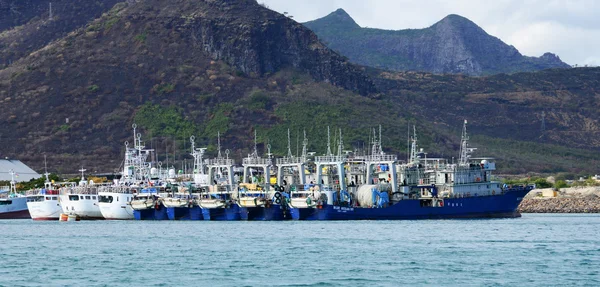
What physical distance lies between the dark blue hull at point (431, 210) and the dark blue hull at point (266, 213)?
187 cm

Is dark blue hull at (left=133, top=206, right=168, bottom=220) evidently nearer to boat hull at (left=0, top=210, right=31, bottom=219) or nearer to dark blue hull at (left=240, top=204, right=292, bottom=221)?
dark blue hull at (left=240, top=204, right=292, bottom=221)

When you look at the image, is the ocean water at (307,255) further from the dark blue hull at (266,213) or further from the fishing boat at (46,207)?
the fishing boat at (46,207)

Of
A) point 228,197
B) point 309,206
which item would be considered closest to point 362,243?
point 309,206

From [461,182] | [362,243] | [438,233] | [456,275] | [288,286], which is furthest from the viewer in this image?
[461,182]

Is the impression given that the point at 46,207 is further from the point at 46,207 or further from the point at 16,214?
the point at 16,214

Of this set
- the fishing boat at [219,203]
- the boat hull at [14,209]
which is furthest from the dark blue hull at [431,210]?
the boat hull at [14,209]

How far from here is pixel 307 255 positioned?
81750 mm

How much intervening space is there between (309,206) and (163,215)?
65.6 ft

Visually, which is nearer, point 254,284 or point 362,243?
point 254,284

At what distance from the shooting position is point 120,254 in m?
84.0

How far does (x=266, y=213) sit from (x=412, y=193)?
680 inches

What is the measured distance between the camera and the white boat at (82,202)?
462 ft

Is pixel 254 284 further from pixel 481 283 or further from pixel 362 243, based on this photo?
pixel 362 243

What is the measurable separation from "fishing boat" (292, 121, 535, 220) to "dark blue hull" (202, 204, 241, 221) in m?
8.03
